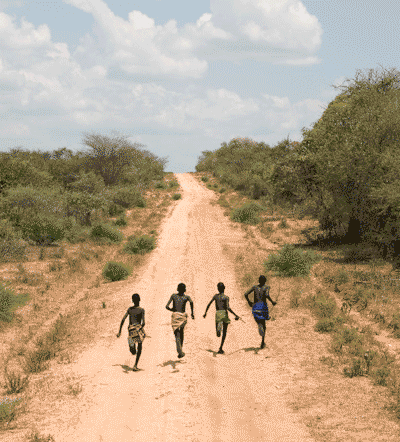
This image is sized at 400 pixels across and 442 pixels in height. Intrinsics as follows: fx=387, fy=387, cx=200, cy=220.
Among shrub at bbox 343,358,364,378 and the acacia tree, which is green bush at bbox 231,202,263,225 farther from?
shrub at bbox 343,358,364,378

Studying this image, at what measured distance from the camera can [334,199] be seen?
18703 millimetres

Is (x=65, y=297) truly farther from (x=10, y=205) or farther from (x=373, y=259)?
(x=373, y=259)

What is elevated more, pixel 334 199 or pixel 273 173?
pixel 273 173

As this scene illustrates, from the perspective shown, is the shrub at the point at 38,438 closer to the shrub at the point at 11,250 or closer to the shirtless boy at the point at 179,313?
the shirtless boy at the point at 179,313

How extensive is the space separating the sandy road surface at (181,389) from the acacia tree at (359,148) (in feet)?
27.0

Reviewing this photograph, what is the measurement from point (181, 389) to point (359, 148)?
45.7ft

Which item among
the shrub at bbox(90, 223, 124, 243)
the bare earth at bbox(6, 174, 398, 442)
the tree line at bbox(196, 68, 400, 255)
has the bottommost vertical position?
the bare earth at bbox(6, 174, 398, 442)

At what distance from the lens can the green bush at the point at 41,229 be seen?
20.7m

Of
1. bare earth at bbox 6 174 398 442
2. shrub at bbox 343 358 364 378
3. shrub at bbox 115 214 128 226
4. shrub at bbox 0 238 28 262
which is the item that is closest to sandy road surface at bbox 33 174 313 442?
bare earth at bbox 6 174 398 442

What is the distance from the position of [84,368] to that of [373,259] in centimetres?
1325

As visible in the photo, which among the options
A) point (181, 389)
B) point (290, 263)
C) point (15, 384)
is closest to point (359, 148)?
point (290, 263)

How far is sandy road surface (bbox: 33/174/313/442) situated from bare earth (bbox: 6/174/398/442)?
19 millimetres

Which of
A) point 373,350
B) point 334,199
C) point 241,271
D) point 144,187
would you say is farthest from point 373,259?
point 144,187

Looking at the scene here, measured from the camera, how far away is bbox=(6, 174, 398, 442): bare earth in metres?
6.25
